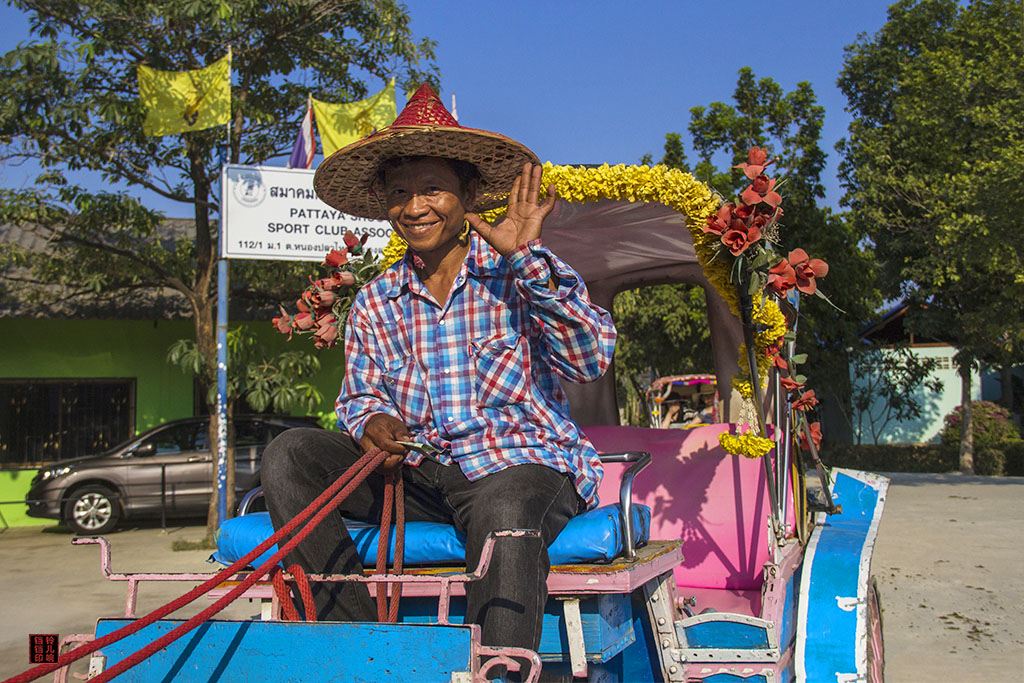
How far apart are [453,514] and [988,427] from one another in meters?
17.2

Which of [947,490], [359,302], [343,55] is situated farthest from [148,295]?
[947,490]

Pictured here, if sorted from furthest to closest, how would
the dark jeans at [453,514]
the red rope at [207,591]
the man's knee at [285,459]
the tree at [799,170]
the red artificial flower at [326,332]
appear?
the tree at [799,170] < the red artificial flower at [326,332] < the man's knee at [285,459] < the dark jeans at [453,514] < the red rope at [207,591]

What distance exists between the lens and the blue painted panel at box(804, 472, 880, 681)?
296cm

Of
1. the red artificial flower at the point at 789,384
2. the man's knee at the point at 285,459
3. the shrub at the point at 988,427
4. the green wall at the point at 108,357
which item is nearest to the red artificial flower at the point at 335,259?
the man's knee at the point at 285,459

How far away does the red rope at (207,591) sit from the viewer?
1.48 meters

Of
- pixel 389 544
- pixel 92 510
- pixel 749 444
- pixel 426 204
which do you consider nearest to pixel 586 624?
pixel 389 544

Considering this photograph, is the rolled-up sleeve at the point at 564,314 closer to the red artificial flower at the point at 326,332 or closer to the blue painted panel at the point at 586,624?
the blue painted panel at the point at 586,624

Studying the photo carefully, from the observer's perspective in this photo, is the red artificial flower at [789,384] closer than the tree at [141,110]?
Yes

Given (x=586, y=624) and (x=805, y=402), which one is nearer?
(x=586, y=624)

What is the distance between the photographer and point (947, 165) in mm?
14078

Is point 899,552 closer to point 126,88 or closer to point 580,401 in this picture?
point 580,401

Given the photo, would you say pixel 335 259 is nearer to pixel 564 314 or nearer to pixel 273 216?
pixel 564 314

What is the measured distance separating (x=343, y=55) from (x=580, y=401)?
18.1 ft

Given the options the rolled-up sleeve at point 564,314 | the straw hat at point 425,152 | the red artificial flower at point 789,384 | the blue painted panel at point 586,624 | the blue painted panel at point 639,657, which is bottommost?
the blue painted panel at point 639,657
